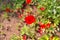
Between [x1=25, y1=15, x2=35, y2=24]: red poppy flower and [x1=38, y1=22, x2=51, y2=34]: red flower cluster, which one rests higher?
[x1=25, y1=15, x2=35, y2=24]: red poppy flower

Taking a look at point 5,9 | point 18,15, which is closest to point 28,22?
point 18,15

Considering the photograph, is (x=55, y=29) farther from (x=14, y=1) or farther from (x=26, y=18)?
(x=14, y=1)

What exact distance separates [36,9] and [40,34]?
575 millimetres

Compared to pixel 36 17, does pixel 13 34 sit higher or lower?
lower

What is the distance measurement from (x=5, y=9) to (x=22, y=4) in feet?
1.17

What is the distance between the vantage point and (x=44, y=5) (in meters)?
3.96

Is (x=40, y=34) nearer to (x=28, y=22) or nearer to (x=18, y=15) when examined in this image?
(x=28, y=22)

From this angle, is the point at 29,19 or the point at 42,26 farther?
the point at 42,26

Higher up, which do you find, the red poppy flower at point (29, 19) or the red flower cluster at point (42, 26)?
the red poppy flower at point (29, 19)

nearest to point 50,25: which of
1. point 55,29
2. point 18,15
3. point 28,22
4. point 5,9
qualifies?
point 55,29

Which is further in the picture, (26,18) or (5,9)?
(5,9)

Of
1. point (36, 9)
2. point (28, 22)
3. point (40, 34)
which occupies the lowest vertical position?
point (40, 34)

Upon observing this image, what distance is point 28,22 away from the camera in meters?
3.84

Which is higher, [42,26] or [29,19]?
[29,19]
